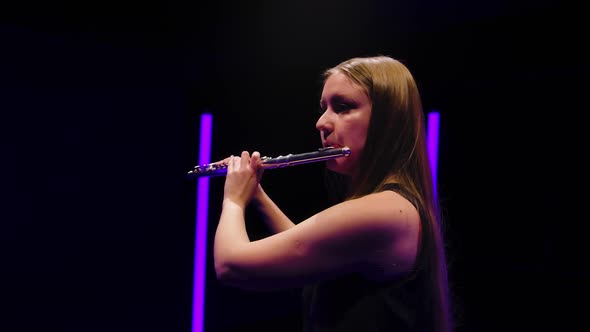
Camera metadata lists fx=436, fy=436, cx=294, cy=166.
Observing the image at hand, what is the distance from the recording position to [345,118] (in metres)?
1.09

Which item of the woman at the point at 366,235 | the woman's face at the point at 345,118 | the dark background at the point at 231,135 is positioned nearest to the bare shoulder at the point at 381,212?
the woman at the point at 366,235

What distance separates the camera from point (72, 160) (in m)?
2.65

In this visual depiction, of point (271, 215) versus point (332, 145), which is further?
point (271, 215)

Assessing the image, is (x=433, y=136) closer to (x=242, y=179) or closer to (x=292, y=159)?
(x=292, y=159)

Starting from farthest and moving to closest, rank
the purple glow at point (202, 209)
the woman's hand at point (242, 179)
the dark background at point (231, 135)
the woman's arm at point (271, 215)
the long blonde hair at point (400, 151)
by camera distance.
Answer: the purple glow at point (202, 209) → the dark background at point (231, 135) → the woman's arm at point (271, 215) → the woman's hand at point (242, 179) → the long blonde hair at point (400, 151)

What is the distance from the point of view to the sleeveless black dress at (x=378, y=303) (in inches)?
37.8

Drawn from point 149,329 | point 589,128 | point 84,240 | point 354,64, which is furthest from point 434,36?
point 149,329

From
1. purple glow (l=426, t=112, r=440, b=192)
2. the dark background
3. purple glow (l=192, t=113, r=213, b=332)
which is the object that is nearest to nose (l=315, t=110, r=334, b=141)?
the dark background

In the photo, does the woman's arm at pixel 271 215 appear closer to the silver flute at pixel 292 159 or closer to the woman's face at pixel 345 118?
the silver flute at pixel 292 159

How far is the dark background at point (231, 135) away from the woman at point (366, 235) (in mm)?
1480

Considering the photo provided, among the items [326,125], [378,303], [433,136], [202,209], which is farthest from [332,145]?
[202,209]

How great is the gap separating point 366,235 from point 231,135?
2462 millimetres

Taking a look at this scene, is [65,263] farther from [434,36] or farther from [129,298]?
[434,36]

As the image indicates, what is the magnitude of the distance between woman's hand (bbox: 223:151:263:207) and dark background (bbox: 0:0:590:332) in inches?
53.9
